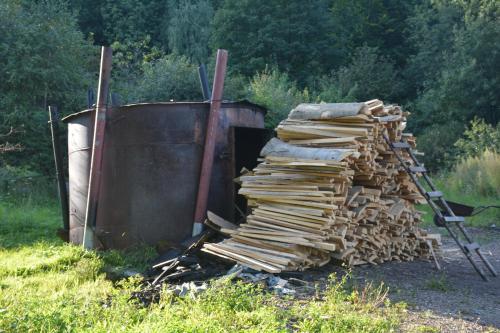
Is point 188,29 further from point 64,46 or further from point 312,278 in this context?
point 312,278

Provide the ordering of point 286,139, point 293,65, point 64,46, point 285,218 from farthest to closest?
point 293,65 → point 64,46 → point 286,139 → point 285,218

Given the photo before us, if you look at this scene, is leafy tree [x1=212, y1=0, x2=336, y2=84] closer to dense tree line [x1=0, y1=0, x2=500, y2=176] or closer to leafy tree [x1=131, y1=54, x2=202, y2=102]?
dense tree line [x1=0, y1=0, x2=500, y2=176]

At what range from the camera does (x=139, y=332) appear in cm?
567

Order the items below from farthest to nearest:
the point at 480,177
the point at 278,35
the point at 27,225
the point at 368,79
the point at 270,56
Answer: the point at 278,35
the point at 270,56
the point at 368,79
the point at 480,177
the point at 27,225

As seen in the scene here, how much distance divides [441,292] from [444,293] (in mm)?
72

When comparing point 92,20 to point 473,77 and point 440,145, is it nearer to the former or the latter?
point 473,77

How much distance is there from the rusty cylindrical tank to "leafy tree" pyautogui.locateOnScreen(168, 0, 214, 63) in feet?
95.8

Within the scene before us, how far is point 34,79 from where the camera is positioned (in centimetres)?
2078

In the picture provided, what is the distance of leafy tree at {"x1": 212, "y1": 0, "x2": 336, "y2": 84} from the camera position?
4034 cm

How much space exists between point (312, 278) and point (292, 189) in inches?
49.1

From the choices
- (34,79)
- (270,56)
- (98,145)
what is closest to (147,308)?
(98,145)

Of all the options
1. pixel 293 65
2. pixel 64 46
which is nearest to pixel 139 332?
pixel 64 46

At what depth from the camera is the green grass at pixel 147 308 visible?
242 inches

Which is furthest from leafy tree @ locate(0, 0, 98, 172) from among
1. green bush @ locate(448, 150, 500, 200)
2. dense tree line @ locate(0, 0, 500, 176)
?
green bush @ locate(448, 150, 500, 200)
